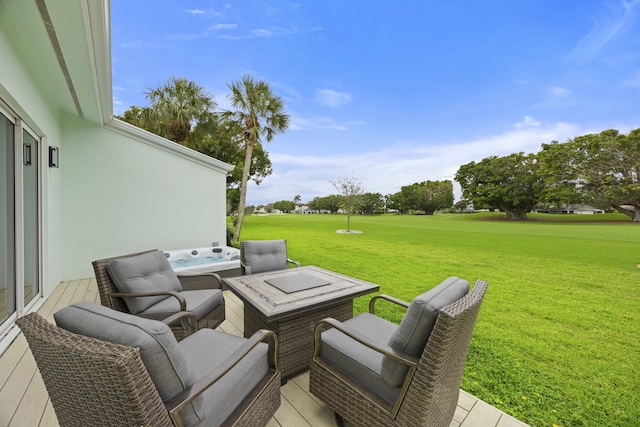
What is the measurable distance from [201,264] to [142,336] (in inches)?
171

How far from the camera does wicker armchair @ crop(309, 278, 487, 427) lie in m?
1.21

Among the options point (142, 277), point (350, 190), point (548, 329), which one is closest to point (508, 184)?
point (350, 190)

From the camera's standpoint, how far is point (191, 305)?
257 centimetres

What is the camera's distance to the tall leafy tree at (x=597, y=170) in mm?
21747

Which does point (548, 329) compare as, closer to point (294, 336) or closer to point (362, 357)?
point (362, 357)

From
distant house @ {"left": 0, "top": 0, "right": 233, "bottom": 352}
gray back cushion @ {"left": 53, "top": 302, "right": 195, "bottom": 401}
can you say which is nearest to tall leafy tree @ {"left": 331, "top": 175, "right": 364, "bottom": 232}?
distant house @ {"left": 0, "top": 0, "right": 233, "bottom": 352}

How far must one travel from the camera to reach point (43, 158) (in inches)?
158

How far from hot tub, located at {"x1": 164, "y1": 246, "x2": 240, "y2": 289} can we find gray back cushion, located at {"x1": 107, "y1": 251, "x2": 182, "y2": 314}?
47 centimetres

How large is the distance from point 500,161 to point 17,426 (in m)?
37.8

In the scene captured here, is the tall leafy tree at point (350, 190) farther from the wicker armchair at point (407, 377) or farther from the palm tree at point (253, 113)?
the wicker armchair at point (407, 377)

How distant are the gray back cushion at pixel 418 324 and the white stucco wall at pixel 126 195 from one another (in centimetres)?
607

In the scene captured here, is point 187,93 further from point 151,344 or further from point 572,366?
point 572,366

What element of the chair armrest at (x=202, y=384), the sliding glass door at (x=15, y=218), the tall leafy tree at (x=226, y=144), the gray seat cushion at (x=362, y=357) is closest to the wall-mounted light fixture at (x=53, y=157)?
the sliding glass door at (x=15, y=218)

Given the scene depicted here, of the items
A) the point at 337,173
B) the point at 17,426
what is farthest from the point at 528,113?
the point at 17,426
